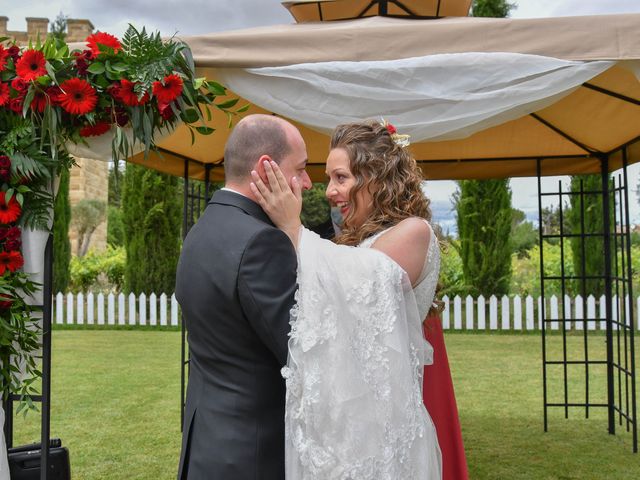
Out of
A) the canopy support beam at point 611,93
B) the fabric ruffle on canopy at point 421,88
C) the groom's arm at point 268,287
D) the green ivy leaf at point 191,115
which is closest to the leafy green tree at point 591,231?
the canopy support beam at point 611,93

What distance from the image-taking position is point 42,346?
321 cm

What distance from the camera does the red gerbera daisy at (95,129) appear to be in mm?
3107

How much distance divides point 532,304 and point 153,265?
7358 mm

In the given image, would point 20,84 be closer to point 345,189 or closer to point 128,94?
point 128,94

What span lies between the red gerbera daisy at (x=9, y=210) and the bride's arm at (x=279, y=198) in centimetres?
180

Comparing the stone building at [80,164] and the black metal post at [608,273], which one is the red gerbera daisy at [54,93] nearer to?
the black metal post at [608,273]

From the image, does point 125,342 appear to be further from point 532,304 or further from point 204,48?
point 204,48

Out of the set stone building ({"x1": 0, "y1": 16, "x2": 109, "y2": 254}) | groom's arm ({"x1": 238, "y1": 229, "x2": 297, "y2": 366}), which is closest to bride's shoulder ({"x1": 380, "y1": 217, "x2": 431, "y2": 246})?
groom's arm ({"x1": 238, "y1": 229, "x2": 297, "y2": 366})

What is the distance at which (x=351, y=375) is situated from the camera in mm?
1648

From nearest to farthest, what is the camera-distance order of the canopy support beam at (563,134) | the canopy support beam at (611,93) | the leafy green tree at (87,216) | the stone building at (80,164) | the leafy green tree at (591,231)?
the canopy support beam at (611,93) → the canopy support beam at (563,134) → the leafy green tree at (591,231) → the stone building at (80,164) → the leafy green tree at (87,216)

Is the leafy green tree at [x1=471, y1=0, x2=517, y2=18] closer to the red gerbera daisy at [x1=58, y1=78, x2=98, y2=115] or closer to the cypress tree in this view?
the cypress tree

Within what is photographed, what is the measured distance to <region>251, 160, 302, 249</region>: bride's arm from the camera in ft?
5.56

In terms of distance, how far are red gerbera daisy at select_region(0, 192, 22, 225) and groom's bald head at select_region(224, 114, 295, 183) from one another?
68.5 inches

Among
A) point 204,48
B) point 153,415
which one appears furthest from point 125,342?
point 204,48
